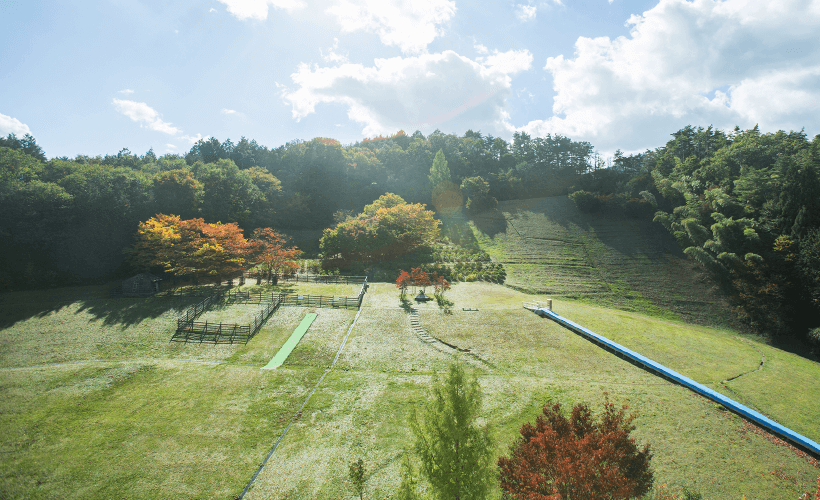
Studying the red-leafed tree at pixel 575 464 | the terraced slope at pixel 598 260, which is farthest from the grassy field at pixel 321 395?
the terraced slope at pixel 598 260

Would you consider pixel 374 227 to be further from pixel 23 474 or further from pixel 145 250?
pixel 23 474

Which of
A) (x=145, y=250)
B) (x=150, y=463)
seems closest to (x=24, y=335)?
(x=145, y=250)

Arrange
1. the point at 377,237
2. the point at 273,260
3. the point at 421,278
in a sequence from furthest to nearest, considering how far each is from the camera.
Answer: the point at 377,237 → the point at 273,260 → the point at 421,278

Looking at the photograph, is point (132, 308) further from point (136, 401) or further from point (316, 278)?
point (316, 278)

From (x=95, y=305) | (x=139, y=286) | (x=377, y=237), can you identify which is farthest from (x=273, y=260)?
(x=95, y=305)

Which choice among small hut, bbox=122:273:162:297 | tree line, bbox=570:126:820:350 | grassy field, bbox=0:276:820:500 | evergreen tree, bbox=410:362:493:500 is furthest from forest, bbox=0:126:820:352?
evergreen tree, bbox=410:362:493:500

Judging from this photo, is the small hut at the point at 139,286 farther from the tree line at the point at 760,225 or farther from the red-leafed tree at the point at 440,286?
the tree line at the point at 760,225

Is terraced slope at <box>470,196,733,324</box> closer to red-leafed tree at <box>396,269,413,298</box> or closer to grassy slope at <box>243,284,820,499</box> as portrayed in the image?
grassy slope at <box>243,284,820,499</box>
